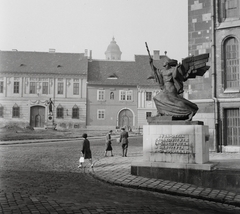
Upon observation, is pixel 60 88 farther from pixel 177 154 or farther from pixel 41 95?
pixel 177 154

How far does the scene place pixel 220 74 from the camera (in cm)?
1822

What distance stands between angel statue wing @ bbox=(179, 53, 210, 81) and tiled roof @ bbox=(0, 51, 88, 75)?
129ft

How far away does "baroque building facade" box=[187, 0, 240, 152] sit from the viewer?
17.8m

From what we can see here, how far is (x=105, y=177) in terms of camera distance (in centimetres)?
957

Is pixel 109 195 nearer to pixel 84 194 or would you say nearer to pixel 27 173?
pixel 84 194

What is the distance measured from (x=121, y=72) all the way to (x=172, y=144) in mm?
41946

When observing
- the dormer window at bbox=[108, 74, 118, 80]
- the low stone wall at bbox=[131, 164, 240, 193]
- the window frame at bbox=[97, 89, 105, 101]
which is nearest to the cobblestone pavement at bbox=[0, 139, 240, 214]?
the low stone wall at bbox=[131, 164, 240, 193]

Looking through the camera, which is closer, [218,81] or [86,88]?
[218,81]

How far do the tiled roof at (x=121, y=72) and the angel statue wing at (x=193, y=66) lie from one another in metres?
Answer: 39.0

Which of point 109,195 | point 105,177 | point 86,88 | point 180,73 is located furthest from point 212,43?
point 86,88

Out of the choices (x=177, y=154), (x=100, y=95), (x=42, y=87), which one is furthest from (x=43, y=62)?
(x=177, y=154)

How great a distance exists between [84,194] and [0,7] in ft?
14.1

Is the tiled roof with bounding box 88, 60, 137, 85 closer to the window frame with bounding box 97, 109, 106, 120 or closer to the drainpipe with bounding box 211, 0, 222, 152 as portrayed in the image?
the window frame with bounding box 97, 109, 106, 120

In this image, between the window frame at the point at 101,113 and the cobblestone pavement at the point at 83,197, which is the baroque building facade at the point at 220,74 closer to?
the cobblestone pavement at the point at 83,197
